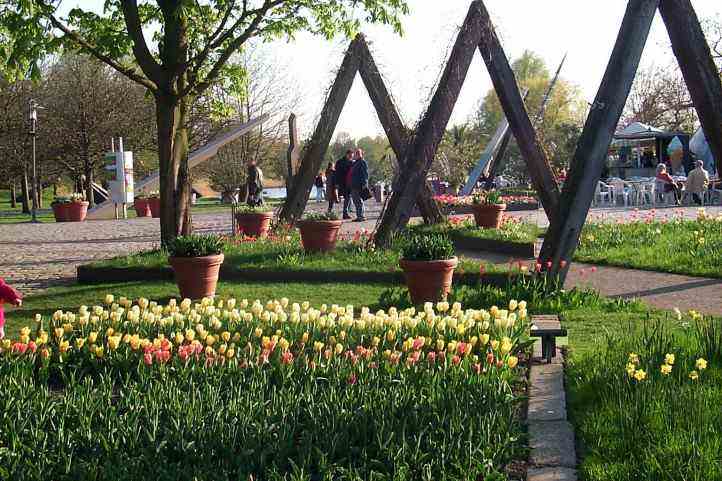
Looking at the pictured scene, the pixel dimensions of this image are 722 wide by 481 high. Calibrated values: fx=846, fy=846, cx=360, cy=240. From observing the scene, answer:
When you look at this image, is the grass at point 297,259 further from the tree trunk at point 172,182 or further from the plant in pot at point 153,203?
the plant in pot at point 153,203

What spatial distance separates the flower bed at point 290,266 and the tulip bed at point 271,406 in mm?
4872

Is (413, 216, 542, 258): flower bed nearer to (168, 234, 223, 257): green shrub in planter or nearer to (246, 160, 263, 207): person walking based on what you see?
(168, 234, 223, 257): green shrub in planter

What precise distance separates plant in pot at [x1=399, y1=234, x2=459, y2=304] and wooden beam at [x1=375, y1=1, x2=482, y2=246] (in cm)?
354

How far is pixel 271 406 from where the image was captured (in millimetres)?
4223

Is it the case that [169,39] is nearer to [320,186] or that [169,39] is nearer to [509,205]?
[509,205]

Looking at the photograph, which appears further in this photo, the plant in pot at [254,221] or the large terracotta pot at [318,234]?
the plant in pot at [254,221]

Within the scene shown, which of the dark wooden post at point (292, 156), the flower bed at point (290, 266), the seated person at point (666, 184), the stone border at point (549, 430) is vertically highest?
the dark wooden post at point (292, 156)

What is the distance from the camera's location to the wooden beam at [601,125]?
8.24 meters

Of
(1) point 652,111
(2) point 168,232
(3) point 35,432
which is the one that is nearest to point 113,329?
(3) point 35,432

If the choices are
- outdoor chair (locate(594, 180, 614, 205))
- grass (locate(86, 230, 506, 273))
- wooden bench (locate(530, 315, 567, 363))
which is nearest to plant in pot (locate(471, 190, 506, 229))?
grass (locate(86, 230, 506, 273))

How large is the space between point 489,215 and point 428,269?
8.18m

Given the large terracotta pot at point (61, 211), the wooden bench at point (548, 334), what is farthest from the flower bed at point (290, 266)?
the large terracotta pot at point (61, 211)

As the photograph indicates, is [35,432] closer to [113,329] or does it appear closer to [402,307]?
[113,329]

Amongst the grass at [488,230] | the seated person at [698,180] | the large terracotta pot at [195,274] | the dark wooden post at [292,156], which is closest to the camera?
the large terracotta pot at [195,274]
